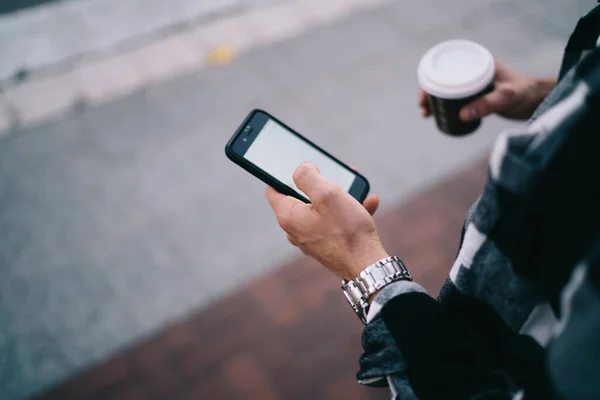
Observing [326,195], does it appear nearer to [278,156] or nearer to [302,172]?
[302,172]

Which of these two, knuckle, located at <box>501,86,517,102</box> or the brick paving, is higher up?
knuckle, located at <box>501,86,517,102</box>

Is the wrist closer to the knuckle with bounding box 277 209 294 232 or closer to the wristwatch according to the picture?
the wristwatch

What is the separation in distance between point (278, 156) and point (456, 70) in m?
0.54

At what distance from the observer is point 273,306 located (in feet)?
6.62

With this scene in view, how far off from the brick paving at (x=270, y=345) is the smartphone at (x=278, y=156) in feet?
2.83

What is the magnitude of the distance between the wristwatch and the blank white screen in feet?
1.13

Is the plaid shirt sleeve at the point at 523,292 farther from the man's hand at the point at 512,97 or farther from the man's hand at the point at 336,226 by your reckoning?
the man's hand at the point at 512,97

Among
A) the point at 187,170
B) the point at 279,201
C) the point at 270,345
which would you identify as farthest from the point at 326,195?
the point at 187,170

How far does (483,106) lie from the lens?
126 centimetres

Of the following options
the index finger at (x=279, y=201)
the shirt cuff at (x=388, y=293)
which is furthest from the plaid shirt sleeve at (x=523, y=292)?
the index finger at (x=279, y=201)

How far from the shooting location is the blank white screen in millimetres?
1194

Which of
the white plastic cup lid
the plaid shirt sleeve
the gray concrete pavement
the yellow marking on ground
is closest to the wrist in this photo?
the plaid shirt sleeve

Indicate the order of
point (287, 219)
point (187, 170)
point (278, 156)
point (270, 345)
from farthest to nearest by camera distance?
point (187, 170)
point (270, 345)
point (278, 156)
point (287, 219)

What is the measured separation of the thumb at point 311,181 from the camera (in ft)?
3.09
